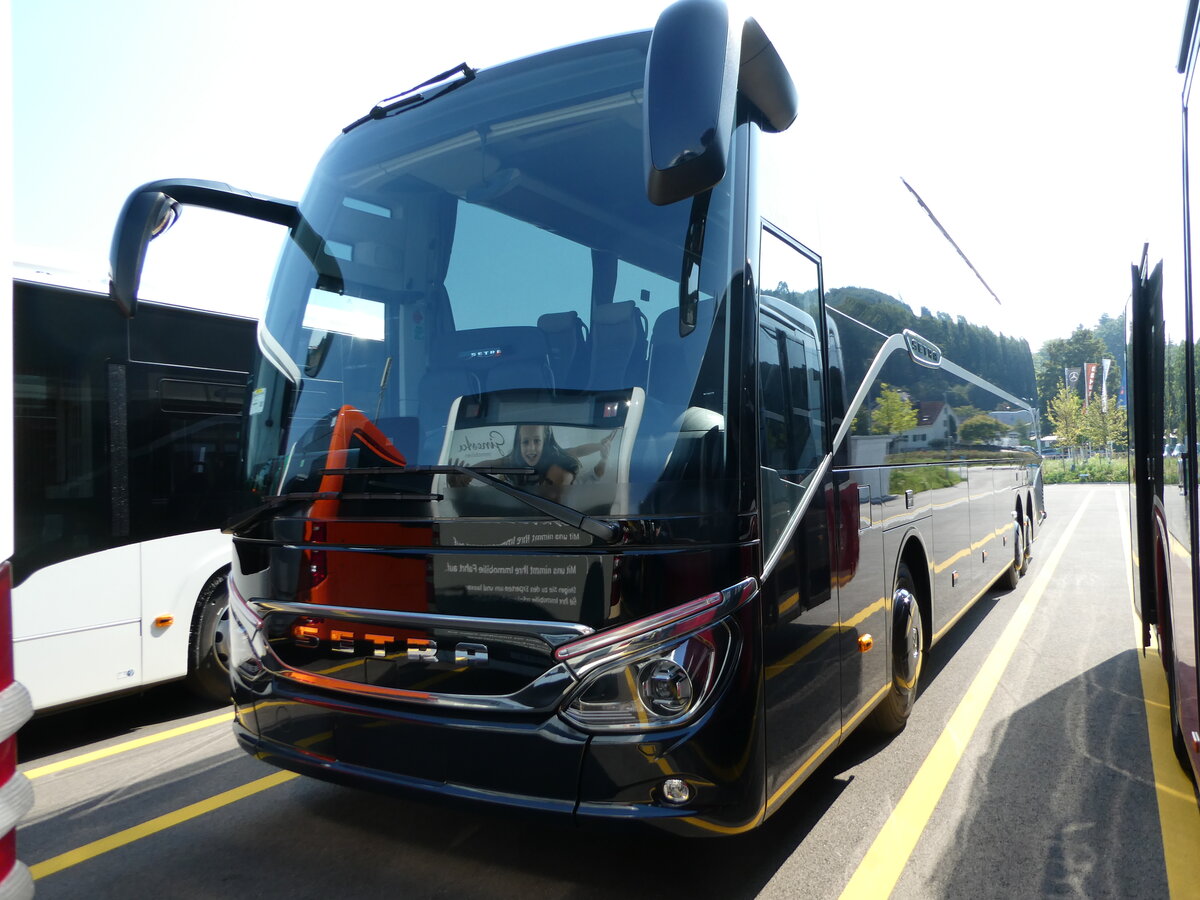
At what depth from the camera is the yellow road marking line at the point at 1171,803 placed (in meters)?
3.31

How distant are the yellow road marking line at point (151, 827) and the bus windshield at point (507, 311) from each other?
1721mm

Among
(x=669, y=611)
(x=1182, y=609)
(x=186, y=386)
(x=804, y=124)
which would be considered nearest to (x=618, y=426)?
(x=669, y=611)

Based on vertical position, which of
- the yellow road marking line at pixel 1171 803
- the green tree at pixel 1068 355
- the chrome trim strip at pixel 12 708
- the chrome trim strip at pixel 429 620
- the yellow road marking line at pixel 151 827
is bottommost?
the yellow road marking line at pixel 151 827

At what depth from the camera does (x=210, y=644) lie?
584 cm

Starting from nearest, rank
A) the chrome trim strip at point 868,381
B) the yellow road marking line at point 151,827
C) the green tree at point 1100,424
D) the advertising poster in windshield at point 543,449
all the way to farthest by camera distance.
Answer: the advertising poster in windshield at point 543,449
the yellow road marking line at point 151,827
the chrome trim strip at point 868,381
the green tree at point 1100,424

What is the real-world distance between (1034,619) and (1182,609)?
476cm

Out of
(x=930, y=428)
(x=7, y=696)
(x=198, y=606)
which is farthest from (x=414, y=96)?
(x=198, y=606)

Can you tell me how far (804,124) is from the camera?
386 centimetres

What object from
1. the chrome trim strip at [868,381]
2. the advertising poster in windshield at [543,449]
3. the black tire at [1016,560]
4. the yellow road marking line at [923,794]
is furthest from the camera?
the black tire at [1016,560]

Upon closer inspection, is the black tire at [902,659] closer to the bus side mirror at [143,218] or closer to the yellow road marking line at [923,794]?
the yellow road marking line at [923,794]

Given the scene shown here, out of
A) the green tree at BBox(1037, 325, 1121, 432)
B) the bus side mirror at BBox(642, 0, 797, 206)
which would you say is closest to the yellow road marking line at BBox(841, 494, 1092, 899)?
the bus side mirror at BBox(642, 0, 797, 206)

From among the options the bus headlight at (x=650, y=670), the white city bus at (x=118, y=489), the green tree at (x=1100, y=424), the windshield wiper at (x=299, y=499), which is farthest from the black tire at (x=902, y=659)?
the green tree at (x=1100, y=424)

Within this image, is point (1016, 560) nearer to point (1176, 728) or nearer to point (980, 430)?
point (980, 430)

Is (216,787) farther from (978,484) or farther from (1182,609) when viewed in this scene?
(978,484)
